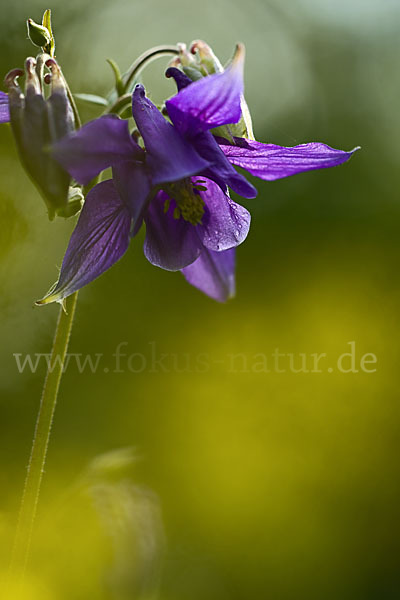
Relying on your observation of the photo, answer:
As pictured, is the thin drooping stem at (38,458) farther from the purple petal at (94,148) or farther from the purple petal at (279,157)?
the purple petal at (279,157)

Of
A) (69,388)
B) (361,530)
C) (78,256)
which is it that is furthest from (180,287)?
(78,256)

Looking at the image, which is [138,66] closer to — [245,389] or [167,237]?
[167,237]

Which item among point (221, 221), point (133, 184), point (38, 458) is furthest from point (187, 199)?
point (38, 458)

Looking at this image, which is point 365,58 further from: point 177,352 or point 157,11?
point 177,352

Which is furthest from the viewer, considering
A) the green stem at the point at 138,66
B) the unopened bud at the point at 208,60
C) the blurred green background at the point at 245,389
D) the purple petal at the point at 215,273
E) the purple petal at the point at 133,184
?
the blurred green background at the point at 245,389

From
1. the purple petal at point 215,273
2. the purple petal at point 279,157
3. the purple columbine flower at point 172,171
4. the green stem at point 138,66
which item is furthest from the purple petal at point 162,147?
the purple petal at point 215,273

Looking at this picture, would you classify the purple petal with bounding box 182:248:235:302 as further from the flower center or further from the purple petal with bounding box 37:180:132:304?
the purple petal with bounding box 37:180:132:304
